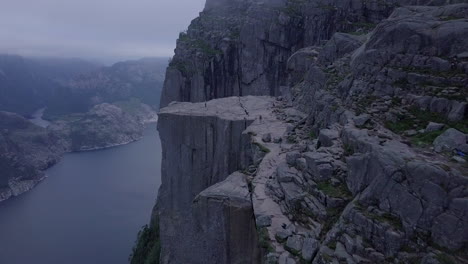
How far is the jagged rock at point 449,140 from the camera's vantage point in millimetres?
10180

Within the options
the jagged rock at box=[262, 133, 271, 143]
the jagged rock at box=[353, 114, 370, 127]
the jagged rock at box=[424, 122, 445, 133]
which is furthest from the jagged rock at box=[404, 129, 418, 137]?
the jagged rock at box=[262, 133, 271, 143]

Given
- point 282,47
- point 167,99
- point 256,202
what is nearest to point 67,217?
point 167,99

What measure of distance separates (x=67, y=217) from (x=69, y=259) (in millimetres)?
18781

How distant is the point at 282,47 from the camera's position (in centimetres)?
4312

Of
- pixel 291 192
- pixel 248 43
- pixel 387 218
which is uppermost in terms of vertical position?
pixel 248 43

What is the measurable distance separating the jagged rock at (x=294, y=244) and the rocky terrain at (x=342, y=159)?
39 millimetres

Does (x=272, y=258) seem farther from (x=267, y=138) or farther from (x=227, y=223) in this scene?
(x=267, y=138)

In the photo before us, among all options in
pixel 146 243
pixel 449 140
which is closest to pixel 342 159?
pixel 449 140

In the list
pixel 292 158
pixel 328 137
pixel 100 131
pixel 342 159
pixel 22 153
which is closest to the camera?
pixel 342 159

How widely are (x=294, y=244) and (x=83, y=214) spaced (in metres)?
71.9

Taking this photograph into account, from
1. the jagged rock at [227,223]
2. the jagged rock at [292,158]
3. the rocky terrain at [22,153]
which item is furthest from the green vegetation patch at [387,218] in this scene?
the rocky terrain at [22,153]

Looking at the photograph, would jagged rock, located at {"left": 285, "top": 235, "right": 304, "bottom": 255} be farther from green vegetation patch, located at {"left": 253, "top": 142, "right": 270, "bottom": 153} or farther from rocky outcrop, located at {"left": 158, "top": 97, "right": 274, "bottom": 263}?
rocky outcrop, located at {"left": 158, "top": 97, "right": 274, "bottom": 263}

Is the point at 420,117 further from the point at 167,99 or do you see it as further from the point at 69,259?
the point at 69,259

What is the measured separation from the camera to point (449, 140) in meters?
10.3
